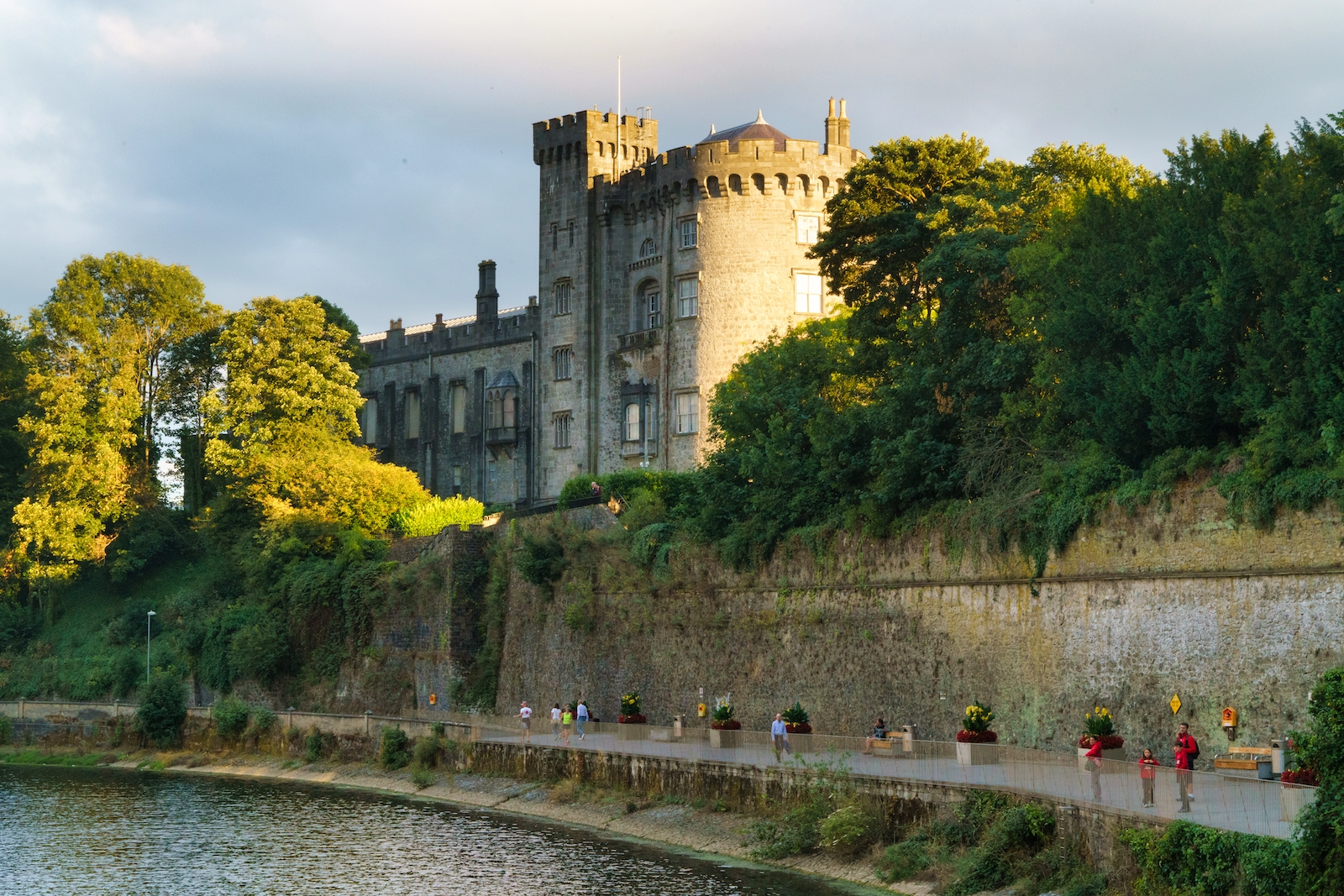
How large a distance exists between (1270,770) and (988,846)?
405cm

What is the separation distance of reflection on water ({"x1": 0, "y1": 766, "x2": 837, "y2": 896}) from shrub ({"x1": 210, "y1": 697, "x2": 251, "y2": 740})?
6.76 meters

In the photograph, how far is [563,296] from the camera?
6312cm

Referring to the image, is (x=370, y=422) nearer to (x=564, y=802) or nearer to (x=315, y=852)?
(x=564, y=802)

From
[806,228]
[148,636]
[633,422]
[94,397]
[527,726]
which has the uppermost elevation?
[806,228]

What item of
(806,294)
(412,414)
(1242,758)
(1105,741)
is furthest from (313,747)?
(412,414)

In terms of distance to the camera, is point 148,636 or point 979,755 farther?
point 148,636

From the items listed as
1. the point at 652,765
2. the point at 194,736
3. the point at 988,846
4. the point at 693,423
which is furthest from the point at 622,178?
the point at 988,846

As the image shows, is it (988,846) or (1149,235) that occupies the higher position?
(1149,235)

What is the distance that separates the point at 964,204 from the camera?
1556 inches

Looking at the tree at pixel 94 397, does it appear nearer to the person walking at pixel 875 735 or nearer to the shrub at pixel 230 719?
the shrub at pixel 230 719

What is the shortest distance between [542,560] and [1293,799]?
3044 cm

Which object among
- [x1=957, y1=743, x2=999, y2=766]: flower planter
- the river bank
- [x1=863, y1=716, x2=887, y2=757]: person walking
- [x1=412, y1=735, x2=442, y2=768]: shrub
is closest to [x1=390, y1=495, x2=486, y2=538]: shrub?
the river bank

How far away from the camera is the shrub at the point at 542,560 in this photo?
47.4 meters

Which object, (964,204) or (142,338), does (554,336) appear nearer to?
(142,338)
